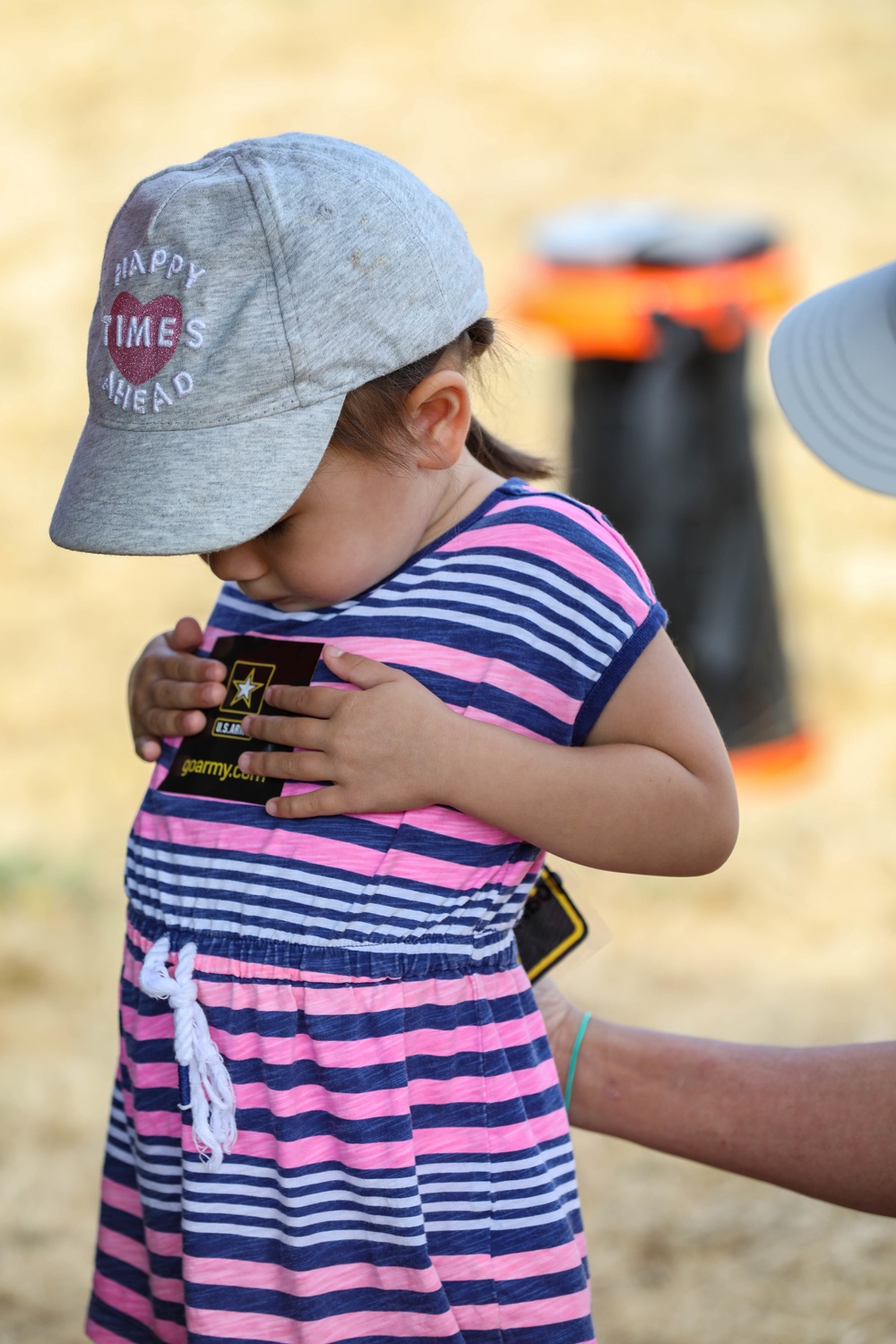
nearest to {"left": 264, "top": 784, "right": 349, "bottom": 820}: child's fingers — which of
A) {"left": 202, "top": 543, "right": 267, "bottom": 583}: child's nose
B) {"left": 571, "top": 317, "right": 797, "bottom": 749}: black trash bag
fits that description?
{"left": 202, "top": 543, "right": 267, "bottom": 583}: child's nose

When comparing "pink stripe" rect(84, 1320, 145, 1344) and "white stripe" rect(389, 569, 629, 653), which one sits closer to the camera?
"white stripe" rect(389, 569, 629, 653)

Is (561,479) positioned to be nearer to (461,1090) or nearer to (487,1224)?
(461,1090)

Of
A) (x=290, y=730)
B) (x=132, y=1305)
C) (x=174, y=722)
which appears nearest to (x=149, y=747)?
(x=174, y=722)

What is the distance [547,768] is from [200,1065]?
1.37 ft

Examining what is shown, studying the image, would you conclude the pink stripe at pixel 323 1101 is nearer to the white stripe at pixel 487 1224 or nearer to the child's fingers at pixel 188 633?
the white stripe at pixel 487 1224

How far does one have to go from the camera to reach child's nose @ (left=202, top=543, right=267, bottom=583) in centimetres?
135

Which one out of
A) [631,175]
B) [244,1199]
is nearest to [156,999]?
[244,1199]

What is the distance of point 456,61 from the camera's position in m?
10.0

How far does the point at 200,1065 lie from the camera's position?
1.32m

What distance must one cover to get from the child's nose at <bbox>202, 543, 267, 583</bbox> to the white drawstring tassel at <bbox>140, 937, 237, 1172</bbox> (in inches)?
14.3

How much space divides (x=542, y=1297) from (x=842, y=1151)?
39cm

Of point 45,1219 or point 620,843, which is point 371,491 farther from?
point 45,1219

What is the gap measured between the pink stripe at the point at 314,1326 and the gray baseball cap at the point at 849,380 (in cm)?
90

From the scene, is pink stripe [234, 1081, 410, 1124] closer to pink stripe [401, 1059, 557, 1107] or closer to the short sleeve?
pink stripe [401, 1059, 557, 1107]
